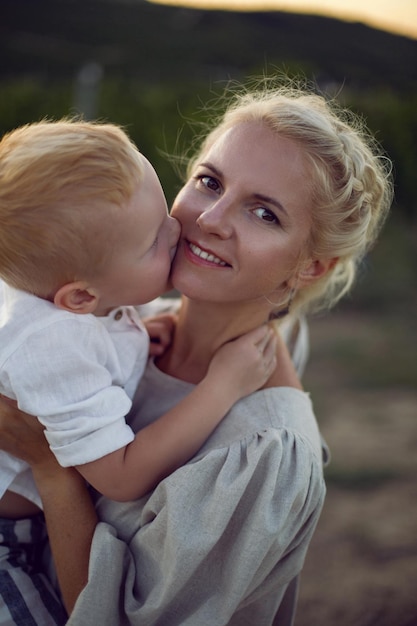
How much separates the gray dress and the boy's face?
47 centimetres

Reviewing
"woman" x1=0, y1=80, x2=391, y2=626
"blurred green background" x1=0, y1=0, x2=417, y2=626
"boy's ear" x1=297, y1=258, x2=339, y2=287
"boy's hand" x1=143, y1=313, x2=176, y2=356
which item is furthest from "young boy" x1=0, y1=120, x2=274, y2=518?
"blurred green background" x1=0, y1=0, x2=417, y2=626

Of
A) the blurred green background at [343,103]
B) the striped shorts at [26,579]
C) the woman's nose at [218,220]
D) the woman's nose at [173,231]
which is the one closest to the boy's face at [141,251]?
the woman's nose at [173,231]

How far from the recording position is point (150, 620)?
1823 mm

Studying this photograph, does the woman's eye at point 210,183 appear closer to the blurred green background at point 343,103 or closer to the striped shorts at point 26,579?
the striped shorts at point 26,579

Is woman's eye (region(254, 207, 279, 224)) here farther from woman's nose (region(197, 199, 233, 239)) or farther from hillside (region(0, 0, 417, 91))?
hillside (region(0, 0, 417, 91))

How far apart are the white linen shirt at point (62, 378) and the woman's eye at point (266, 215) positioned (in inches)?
23.6

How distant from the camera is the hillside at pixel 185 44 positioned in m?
11.2

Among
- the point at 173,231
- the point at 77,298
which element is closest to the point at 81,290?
the point at 77,298

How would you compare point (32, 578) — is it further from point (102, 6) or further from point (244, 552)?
point (102, 6)

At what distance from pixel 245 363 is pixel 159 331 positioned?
0.42 m

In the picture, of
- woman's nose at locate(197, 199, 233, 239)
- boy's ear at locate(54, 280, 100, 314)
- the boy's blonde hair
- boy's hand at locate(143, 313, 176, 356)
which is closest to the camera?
the boy's blonde hair

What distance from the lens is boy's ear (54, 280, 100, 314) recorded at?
5.87 feet

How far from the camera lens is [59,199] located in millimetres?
1685

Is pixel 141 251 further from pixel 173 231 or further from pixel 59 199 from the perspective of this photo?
pixel 59 199
